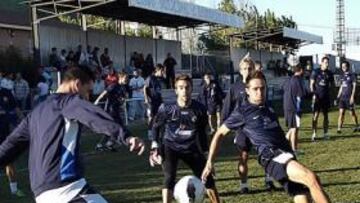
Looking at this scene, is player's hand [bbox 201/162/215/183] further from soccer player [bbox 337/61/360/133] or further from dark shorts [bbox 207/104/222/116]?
dark shorts [bbox 207/104/222/116]

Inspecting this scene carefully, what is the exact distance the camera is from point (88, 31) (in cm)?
3462

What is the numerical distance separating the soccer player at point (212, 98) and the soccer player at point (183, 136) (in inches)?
510

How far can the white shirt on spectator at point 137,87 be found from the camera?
86.3 feet

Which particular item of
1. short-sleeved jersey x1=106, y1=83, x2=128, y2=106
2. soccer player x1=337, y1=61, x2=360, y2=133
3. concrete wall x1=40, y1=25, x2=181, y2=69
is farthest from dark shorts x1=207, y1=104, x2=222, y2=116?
concrete wall x1=40, y1=25, x2=181, y2=69

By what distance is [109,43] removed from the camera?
118ft

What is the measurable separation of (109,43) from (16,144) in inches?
1212

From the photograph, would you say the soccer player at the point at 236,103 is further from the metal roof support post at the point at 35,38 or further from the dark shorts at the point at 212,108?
the metal roof support post at the point at 35,38

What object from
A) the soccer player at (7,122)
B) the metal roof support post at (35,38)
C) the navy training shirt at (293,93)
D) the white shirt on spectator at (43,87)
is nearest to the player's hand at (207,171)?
the soccer player at (7,122)

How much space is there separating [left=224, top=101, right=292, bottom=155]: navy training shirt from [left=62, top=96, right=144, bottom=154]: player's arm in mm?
2972

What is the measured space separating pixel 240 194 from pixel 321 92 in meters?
8.72

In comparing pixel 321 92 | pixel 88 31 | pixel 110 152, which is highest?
pixel 88 31

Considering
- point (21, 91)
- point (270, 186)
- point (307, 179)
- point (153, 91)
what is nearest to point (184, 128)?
point (307, 179)

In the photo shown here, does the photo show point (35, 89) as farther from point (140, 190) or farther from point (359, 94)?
point (359, 94)

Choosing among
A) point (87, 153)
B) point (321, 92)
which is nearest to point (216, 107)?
point (321, 92)
